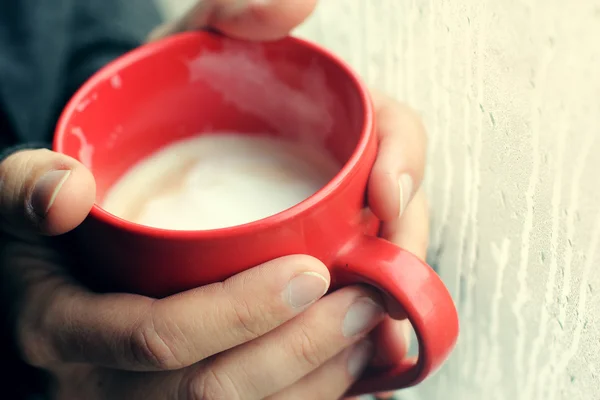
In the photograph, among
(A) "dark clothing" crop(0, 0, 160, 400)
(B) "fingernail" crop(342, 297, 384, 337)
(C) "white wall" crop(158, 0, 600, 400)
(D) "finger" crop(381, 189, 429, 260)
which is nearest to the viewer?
(C) "white wall" crop(158, 0, 600, 400)

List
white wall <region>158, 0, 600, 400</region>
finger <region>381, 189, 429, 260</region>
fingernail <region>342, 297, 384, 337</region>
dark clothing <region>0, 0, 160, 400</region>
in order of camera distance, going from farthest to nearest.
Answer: dark clothing <region>0, 0, 160, 400</region>, finger <region>381, 189, 429, 260</region>, fingernail <region>342, 297, 384, 337</region>, white wall <region>158, 0, 600, 400</region>

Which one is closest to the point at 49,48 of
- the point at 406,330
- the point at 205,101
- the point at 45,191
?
the point at 205,101

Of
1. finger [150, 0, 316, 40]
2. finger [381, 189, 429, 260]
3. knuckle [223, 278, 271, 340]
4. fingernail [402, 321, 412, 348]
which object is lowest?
fingernail [402, 321, 412, 348]

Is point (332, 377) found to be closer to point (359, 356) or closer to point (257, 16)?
point (359, 356)

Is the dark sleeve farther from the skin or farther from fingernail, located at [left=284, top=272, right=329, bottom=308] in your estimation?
fingernail, located at [left=284, top=272, right=329, bottom=308]

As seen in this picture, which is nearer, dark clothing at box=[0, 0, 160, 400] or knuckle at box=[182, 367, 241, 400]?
knuckle at box=[182, 367, 241, 400]

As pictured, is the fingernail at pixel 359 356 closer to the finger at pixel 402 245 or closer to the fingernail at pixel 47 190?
the finger at pixel 402 245

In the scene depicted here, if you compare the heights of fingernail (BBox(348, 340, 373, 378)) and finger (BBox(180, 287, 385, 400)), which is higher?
finger (BBox(180, 287, 385, 400))

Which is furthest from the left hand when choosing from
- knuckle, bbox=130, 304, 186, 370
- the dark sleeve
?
the dark sleeve
